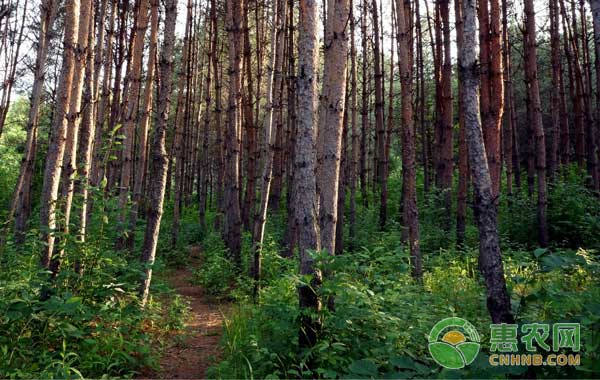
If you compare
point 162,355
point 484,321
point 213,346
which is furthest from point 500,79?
point 162,355

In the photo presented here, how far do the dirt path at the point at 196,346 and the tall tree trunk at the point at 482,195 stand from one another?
2.91m

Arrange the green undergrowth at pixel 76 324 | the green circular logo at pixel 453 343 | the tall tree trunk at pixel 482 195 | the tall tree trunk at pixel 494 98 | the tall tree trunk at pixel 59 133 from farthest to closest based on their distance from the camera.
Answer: the tall tree trunk at pixel 494 98, the tall tree trunk at pixel 59 133, the green undergrowth at pixel 76 324, the tall tree trunk at pixel 482 195, the green circular logo at pixel 453 343

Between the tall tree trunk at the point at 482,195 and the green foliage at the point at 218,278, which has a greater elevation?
the tall tree trunk at the point at 482,195

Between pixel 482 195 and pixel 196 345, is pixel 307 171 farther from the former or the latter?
pixel 196 345

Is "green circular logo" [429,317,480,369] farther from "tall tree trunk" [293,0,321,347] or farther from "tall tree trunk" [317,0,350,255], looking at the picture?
"tall tree trunk" [317,0,350,255]

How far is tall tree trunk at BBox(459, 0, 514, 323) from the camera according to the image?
10.2 feet

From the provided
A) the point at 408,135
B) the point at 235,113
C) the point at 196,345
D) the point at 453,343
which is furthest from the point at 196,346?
the point at 235,113

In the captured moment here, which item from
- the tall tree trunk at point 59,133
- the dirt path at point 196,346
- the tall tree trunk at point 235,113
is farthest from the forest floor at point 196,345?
the tall tree trunk at point 59,133

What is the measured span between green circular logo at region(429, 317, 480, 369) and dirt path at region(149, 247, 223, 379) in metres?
2.39

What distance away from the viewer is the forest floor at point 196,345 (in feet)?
14.1

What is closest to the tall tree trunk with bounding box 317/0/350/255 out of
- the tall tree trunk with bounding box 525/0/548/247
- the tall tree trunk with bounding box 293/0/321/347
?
the tall tree trunk with bounding box 293/0/321/347

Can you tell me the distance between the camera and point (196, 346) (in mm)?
5109

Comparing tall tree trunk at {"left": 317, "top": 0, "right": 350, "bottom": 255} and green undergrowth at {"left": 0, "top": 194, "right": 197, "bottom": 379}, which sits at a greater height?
tall tree trunk at {"left": 317, "top": 0, "right": 350, "bottom": 255}

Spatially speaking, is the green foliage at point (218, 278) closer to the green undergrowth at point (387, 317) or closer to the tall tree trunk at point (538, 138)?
the green undergrowth at point (387, 317)
